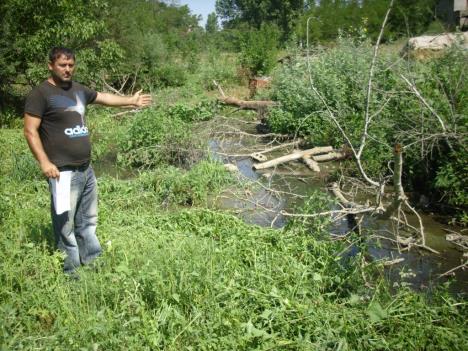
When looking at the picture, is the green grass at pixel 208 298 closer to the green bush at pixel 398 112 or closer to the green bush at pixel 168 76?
the green bush at pixel 398 112

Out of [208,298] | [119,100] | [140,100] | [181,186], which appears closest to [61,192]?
[119,100]

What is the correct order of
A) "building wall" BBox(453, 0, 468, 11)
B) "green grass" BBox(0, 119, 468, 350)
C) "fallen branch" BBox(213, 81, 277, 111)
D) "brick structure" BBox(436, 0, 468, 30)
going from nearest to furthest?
1. "green grass" BBox(0, 119, 468, 350)
2. "fallen branch" BBox(213, 81, 277, 111)
3. "brick structure" BBox(436, 0, 468, 30)
4. "building wall" BBox(453, 0, 468, 11)

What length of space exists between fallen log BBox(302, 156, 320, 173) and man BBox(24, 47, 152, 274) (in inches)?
192

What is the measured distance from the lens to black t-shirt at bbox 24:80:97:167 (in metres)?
3.45

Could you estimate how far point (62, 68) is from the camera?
3.52 metres

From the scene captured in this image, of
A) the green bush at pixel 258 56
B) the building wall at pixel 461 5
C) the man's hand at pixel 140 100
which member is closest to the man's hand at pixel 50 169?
the man's hand at pixel 140 100

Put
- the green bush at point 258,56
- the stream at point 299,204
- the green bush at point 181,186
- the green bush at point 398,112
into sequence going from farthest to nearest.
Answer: the green bush at point 258,56 < the green bush at point 181,186 < the green bush at point 398,112 < the stream at point 299,204

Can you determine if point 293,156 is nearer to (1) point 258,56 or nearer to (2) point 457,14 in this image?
(1) point 258,56

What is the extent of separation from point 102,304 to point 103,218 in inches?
74.6

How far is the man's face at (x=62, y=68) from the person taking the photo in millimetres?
3490

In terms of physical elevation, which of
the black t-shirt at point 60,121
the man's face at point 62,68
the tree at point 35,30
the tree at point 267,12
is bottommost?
the black t-shirt at point 60,121

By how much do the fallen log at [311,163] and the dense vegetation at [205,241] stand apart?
0.56 metres

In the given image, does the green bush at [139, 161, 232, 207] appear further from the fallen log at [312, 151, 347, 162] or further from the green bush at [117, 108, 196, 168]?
the fallen log at [312, 151, 347, 162]

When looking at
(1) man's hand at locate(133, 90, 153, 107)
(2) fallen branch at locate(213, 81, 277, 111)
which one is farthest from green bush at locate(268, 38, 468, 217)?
(1) man's hand at locate(133, 90, 153, 107)
